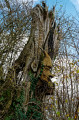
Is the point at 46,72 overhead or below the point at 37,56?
below

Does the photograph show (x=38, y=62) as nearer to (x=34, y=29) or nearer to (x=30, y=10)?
(x=34, y=29)

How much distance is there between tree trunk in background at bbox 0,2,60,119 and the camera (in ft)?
27.4

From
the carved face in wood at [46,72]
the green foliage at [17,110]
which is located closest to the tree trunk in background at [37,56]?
the carved face in wood at [46,72]

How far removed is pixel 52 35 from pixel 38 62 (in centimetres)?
371

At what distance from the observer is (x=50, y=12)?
38.7ft

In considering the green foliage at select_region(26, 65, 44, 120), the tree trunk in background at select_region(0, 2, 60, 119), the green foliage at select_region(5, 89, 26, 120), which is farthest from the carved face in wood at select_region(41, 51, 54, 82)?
the green foliage at select_region(5, 89, 26, 120)

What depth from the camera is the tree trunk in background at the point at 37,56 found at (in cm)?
835

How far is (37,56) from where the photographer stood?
9250mm

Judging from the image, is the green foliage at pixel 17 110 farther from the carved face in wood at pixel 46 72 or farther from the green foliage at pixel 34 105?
the carved face in wood at pixel 46 72

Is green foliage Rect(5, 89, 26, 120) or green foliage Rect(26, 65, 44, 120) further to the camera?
green foliage Rect(26, 65, 44, 120)

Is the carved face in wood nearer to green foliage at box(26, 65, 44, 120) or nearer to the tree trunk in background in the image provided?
the tree trunk in background

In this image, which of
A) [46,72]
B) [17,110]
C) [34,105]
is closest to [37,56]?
[46,72]

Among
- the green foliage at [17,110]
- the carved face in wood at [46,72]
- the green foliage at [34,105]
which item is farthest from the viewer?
the carved face in wood at [46,72]

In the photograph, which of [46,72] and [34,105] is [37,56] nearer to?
[46,72]
